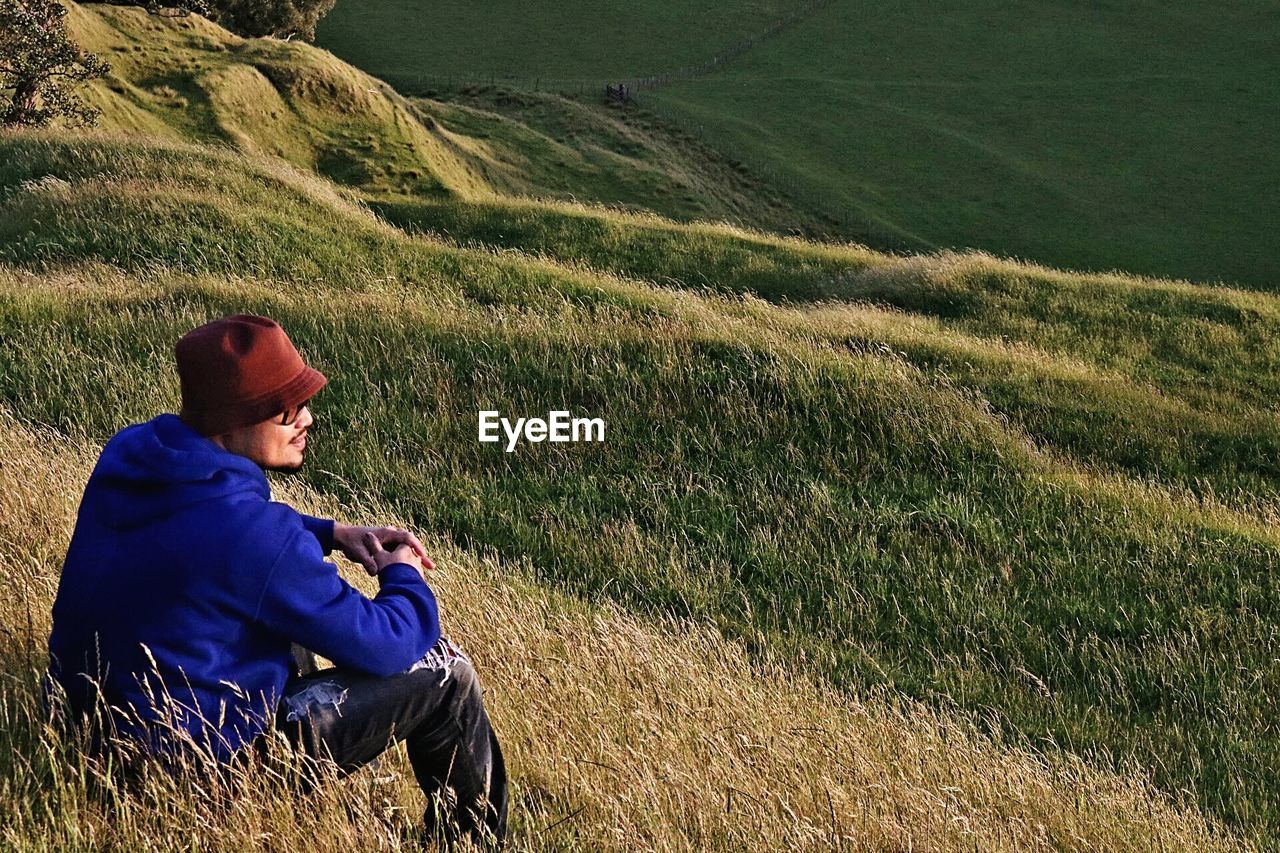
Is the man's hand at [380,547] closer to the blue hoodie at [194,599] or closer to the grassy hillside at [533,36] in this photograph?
the blue hoodie at [194,599]

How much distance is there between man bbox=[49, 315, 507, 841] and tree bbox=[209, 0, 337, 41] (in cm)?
4923

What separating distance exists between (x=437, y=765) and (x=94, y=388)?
24.0 feet

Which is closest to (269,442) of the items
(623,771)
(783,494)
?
(623,771)

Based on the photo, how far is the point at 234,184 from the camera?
1819 centimetres

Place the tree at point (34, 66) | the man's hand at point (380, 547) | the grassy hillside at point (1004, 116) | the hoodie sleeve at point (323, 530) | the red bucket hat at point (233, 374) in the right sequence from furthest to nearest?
the grassy hillside at point (1004, 116) → the tree at point (34, 66) → the hoodie sleeve at point (323, 530) → the man's hand at point (380, 547) → the red bucket hat at point (233, 374)

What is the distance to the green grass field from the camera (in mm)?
4543

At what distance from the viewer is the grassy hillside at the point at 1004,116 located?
4759 centimetres

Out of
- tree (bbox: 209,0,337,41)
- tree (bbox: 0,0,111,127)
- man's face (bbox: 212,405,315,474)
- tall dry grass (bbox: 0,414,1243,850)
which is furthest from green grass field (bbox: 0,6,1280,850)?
tree (bbox: 209,0,337,41)

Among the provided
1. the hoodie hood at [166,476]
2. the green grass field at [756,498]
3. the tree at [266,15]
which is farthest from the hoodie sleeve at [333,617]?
the tree at [266,15]

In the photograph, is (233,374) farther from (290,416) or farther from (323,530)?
(323,530)

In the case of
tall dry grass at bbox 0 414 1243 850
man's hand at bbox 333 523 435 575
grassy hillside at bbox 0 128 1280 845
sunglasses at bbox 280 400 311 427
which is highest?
sunglasses at bbox 280 400 311 427

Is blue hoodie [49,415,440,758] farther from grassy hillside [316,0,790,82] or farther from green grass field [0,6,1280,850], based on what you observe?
grassy hillside [316,0,790,82]

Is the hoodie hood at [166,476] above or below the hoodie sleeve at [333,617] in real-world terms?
above

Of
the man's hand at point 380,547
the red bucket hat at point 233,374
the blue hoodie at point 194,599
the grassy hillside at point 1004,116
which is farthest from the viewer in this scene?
the grassy hillside at point 1004,116
